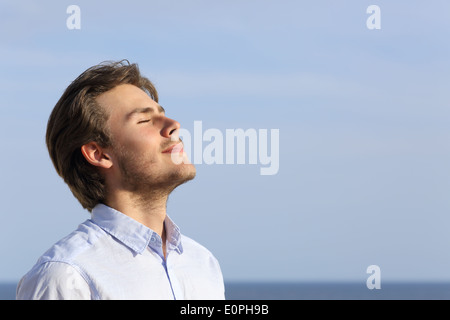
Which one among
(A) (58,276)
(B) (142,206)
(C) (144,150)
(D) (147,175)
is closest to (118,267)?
(A) (58,276)

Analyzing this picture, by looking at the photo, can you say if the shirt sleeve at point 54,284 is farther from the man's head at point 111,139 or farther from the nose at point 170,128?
the nose at point 170,128

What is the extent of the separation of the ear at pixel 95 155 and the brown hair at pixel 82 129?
0.03 meters

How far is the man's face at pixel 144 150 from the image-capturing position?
383cm

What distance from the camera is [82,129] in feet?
13.1

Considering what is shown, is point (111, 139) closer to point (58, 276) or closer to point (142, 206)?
point (142, 206)

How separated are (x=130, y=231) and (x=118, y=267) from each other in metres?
0.24

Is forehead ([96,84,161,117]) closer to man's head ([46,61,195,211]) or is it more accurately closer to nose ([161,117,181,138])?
man's head ([46,61,195,211])

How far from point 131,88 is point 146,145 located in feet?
1.72

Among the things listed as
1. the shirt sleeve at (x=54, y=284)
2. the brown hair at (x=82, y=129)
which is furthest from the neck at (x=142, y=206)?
the shirt sleeve at (x=54, y=284)

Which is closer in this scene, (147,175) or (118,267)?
(118,267)
